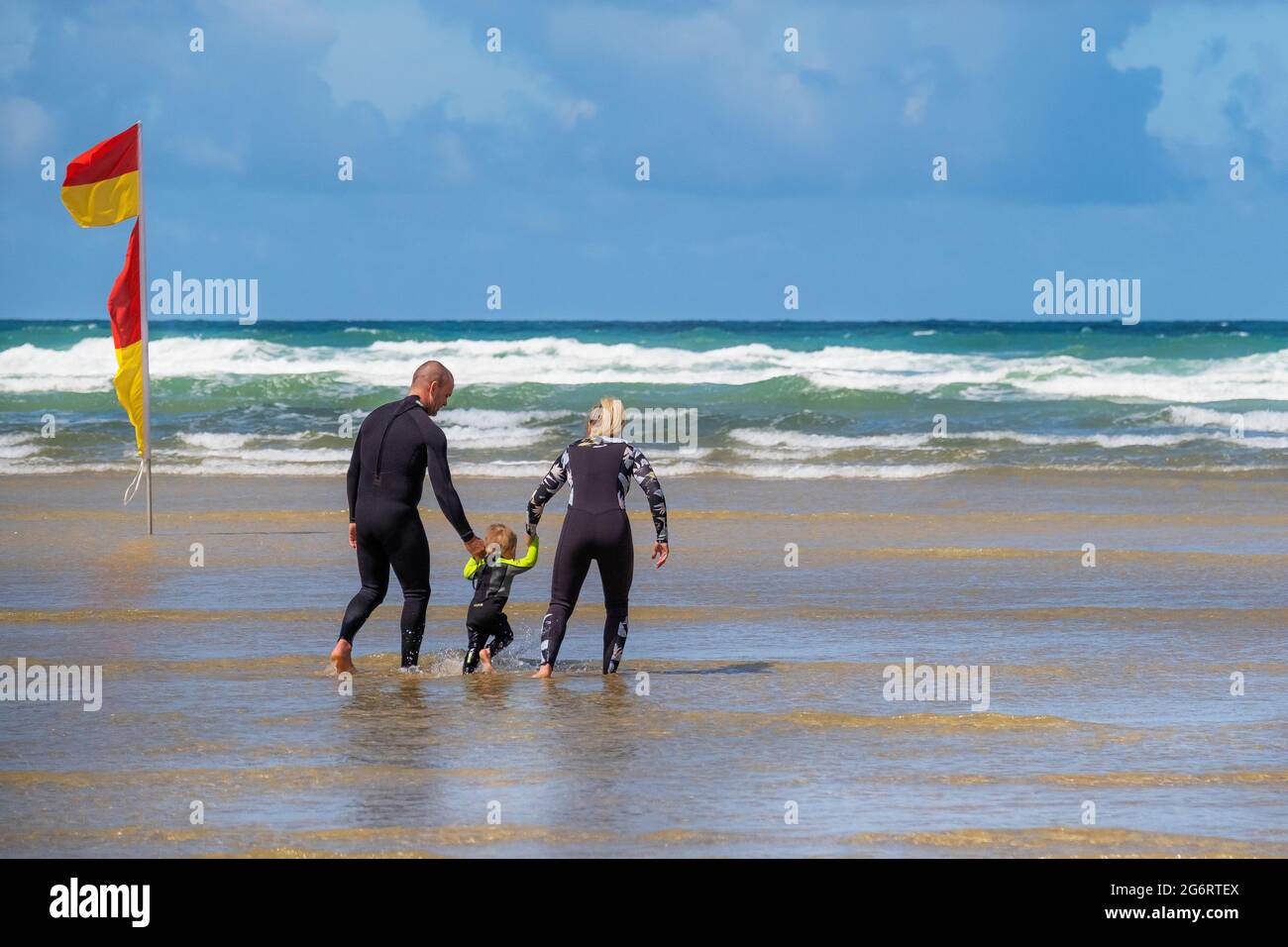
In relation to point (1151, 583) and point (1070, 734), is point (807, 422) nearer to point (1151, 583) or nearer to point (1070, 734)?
point (1151, 583)

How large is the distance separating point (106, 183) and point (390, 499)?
719 centimetres

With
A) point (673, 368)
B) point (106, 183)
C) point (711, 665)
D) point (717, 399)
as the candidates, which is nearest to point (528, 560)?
point (711, 665)

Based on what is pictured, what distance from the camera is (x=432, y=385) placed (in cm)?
934

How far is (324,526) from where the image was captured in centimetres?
1689

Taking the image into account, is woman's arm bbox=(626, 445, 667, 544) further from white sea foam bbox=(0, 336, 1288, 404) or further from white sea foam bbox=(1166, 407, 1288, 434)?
white sea foam bbox=(0, 336, 1288, 404)

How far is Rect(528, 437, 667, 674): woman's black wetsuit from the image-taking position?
932 cm

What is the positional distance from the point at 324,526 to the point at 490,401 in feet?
64.5

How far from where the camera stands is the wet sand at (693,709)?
6438 millimetres

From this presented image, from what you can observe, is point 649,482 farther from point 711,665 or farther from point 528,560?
point 711,665

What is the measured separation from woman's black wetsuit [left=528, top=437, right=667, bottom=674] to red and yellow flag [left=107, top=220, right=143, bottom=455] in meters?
6.87

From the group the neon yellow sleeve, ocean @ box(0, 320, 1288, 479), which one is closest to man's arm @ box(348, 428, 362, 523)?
the neon yellow sleeve
